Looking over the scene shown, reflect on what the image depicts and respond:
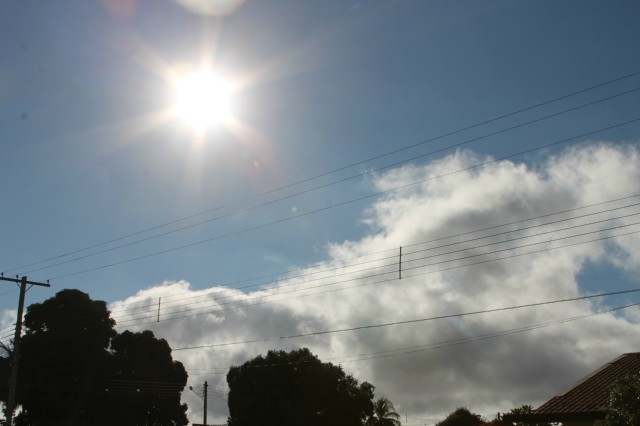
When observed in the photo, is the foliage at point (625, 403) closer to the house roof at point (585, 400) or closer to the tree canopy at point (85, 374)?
the house roof at point (585, 400)

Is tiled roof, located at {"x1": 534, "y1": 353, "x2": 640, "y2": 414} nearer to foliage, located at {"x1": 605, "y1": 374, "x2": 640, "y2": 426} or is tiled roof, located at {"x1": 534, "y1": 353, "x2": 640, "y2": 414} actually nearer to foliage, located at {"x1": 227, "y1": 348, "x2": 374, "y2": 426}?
foliage, located at {"x1": 605, "y1": 374, "x2": 640, "y2": 426}

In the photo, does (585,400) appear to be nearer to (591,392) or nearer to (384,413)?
(591,392)

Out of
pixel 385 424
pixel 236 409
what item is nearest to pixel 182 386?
pixel 236 409

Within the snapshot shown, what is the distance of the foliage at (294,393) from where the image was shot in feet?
175

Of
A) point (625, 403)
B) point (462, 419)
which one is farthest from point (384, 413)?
point (625, 403)

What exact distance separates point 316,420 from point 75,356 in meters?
22.9

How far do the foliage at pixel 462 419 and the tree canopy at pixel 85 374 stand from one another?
100ft

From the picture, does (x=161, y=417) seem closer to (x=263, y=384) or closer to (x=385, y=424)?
(x=263, y=384)

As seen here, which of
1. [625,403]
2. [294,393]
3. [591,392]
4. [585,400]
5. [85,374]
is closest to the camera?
[625,403]

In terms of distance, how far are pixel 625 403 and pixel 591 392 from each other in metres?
7.31

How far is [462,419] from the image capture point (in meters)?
71.1

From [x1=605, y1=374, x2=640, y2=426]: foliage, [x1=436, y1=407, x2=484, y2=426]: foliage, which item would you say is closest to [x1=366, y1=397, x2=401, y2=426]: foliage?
[x1=436, y1=407, x2=484, y2=426]: foliage

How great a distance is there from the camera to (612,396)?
62.5 feet

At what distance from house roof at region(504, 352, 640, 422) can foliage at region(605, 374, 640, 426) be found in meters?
3.60
